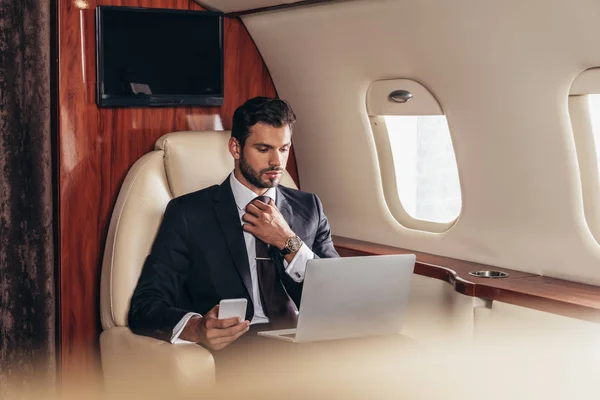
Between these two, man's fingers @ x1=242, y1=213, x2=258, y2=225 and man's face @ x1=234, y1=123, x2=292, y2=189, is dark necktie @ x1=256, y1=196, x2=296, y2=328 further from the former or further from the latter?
man's face @ x1=234, y1=123, x2=292, y2=189

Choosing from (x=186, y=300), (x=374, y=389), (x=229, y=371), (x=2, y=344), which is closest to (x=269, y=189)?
(x=186, y=300)

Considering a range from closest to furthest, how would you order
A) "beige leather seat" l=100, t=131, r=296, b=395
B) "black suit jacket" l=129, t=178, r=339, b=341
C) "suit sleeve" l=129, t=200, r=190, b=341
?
"beige leather seat" l=100, t=131, r=296, b=395
"suit sleeve" l=129, t=200, r=190, b=341
"black suit jacket" l=129, t=178, r=339, b=341

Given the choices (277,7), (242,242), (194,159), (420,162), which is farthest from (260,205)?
(420,162)

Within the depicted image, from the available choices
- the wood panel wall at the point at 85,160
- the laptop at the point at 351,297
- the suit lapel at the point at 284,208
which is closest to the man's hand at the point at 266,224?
the suit lapel at the point at 284,208

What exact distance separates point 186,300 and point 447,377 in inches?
37.8

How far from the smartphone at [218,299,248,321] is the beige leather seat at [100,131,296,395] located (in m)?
0.16

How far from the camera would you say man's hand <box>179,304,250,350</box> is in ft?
8.47

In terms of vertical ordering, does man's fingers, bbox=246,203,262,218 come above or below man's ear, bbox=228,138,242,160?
below

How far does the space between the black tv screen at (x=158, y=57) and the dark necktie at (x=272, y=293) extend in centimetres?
81

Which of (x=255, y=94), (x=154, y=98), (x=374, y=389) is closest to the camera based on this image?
(x=374, y=389)

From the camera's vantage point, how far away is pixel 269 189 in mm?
3127

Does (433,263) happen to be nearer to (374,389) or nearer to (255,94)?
(374,389)

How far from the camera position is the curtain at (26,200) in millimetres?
3150

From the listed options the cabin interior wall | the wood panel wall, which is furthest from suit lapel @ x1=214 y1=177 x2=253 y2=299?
the cabin interior wall
